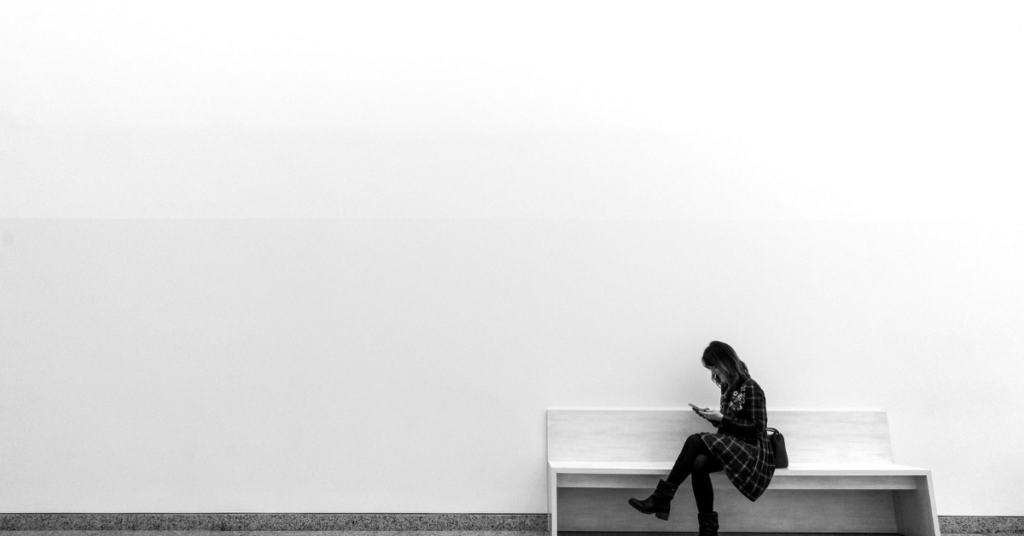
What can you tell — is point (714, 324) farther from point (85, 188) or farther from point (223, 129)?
point (85, 188)

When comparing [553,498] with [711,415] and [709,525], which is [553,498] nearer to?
[709,525]

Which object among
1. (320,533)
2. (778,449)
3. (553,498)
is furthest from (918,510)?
(320,533)

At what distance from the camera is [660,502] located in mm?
2646

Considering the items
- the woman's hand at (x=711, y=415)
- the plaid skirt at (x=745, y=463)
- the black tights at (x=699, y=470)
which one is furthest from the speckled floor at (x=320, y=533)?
the woman's hand at (x=711, y=415)

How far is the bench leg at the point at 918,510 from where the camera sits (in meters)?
2.68

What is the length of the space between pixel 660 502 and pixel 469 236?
1.75m

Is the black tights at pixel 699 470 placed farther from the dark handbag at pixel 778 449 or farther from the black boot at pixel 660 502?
the dark handbag at pixel 778 449

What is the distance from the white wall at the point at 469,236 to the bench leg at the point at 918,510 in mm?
311

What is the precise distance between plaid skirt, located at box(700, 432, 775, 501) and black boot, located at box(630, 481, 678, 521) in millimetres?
275

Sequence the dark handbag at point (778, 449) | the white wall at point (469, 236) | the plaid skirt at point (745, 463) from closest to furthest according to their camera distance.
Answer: the plaid skirt at point (745, 463) < the dark handbag at point (778, 449) < the white wall at point (469, 236)

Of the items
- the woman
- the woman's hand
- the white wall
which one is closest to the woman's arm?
the woman

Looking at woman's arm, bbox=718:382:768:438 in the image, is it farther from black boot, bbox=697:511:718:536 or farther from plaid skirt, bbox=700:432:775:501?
black boot, bbox=697:511:718:536

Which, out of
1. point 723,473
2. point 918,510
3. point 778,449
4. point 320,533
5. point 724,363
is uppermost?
point 724,363

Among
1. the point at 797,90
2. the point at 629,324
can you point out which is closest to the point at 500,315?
the point at 629,324
